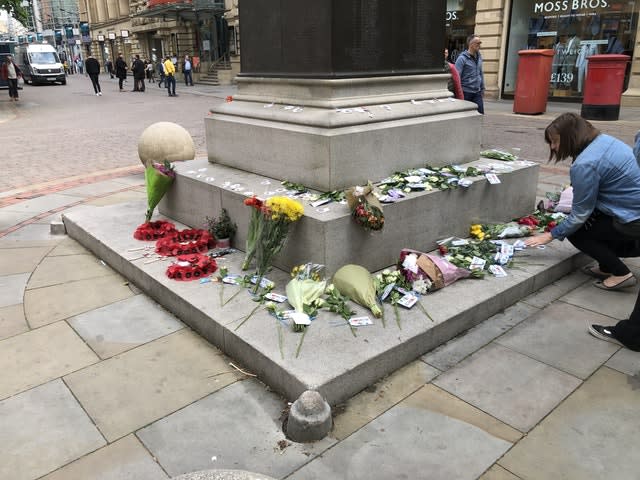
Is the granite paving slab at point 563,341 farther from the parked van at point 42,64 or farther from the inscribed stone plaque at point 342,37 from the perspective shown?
the parked van at point 42,64

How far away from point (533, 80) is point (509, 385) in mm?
13993

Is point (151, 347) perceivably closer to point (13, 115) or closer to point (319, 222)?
point (319, 222)

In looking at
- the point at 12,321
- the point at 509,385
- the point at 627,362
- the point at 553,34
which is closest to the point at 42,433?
the point at 12,321

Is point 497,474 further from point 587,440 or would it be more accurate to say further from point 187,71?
point 187,71

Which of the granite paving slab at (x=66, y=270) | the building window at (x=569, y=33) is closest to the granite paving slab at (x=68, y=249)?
the granite paving slab at (x=66, y=270)

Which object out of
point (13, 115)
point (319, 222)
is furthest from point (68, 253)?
point (13, 115)

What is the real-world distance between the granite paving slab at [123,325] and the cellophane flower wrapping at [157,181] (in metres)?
1.43

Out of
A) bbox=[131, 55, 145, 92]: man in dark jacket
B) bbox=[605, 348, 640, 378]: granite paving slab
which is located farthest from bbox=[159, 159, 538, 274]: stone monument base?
bbox=[131, 55, 145, 92]: man in dark jacket

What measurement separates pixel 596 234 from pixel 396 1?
8.66ft

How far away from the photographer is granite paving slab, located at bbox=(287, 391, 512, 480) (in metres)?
2.53

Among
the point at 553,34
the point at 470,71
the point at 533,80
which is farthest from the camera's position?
the point at 553,34

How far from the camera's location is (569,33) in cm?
1880

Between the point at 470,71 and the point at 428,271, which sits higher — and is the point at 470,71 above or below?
above

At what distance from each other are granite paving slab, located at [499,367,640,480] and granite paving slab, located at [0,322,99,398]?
268cm
